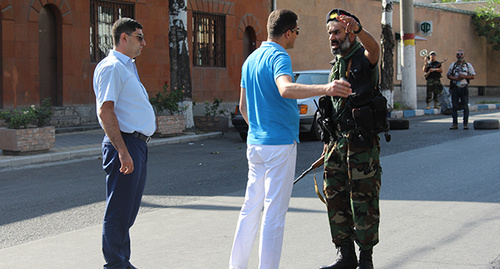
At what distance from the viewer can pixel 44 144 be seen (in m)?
11.1

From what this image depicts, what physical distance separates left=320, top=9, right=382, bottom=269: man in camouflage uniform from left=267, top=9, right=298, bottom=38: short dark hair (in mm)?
389

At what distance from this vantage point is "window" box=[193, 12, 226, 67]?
65.2ft

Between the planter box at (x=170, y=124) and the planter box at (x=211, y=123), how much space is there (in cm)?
107

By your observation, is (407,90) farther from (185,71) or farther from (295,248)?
(295,248)

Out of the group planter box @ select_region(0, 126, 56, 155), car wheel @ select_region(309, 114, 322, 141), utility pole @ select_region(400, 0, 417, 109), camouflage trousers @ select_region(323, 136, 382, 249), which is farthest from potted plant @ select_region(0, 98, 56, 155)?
utility pole @ select_region(400, 0, 417, 109)

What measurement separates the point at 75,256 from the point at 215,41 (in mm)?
16131

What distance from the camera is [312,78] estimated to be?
13.9m

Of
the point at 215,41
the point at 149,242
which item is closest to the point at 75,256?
the point at 149,242

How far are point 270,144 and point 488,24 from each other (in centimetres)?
3380

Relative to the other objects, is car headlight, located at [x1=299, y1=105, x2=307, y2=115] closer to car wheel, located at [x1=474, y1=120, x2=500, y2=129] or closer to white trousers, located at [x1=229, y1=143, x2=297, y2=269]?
car wheel, located at [x1=474, y1=120, x2=500, y2=129]

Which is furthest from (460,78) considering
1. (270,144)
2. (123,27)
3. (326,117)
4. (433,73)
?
(123,27)

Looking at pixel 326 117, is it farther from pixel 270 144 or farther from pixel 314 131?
pixel 314 131

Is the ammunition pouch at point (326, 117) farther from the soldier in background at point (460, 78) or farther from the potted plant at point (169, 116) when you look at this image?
the soldier in background at point (460, 78)

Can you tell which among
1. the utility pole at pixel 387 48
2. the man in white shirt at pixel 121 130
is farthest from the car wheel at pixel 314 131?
the man in white shirt at pixel 121 130
